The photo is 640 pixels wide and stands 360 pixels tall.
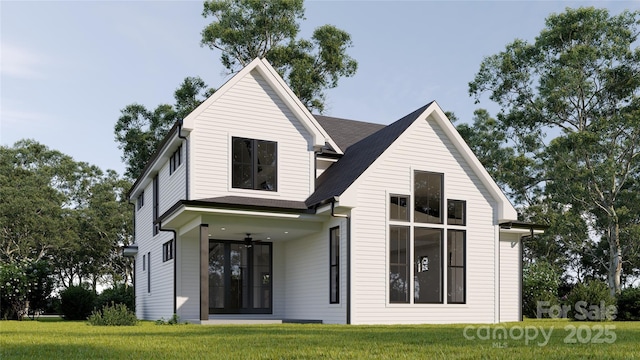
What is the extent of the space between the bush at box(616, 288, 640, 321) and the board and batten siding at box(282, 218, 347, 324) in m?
10.5

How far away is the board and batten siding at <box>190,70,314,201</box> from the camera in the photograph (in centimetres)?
1909

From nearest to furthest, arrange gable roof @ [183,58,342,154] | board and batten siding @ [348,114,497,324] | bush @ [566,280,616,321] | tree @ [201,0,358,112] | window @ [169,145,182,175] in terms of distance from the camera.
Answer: board and batten siding @ [348,114,497,324]
gable roof @ [183,58,342,154]
window @ [169,145,182,175]
bush @ [566,280,616,321]
tree @ [201,0,358,112]

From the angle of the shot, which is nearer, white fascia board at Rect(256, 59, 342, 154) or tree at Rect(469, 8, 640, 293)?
white fascia board at Rect(256, 59, 342, 154)

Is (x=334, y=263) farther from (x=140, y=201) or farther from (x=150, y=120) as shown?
(x=150, y=120)

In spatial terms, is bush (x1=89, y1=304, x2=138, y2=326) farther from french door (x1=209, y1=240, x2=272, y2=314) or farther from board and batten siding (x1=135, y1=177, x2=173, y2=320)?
board and batten siding (x1=135, y1=177, x2=173, y2=320)

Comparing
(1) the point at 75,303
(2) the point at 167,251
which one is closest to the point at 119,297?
(1) the point at 75,303

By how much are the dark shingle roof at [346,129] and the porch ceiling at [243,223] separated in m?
3.99

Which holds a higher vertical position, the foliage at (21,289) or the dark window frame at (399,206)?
the dark window frame at (399,206)

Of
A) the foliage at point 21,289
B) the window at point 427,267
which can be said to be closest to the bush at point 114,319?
the foliage at point 21,289

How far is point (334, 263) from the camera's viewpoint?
1852cm

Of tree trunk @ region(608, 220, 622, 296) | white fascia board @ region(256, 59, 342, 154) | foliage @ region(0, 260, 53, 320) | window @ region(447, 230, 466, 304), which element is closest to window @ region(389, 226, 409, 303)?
window @ region(447, 230, 466, 304)

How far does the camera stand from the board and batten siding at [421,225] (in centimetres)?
1783

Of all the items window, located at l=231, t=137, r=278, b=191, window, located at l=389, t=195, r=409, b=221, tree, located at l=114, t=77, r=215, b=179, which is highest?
tree, located at l=114, t=77, r=215, b=179

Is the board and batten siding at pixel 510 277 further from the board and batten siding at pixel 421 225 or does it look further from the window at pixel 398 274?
the window at pixel 398 274
